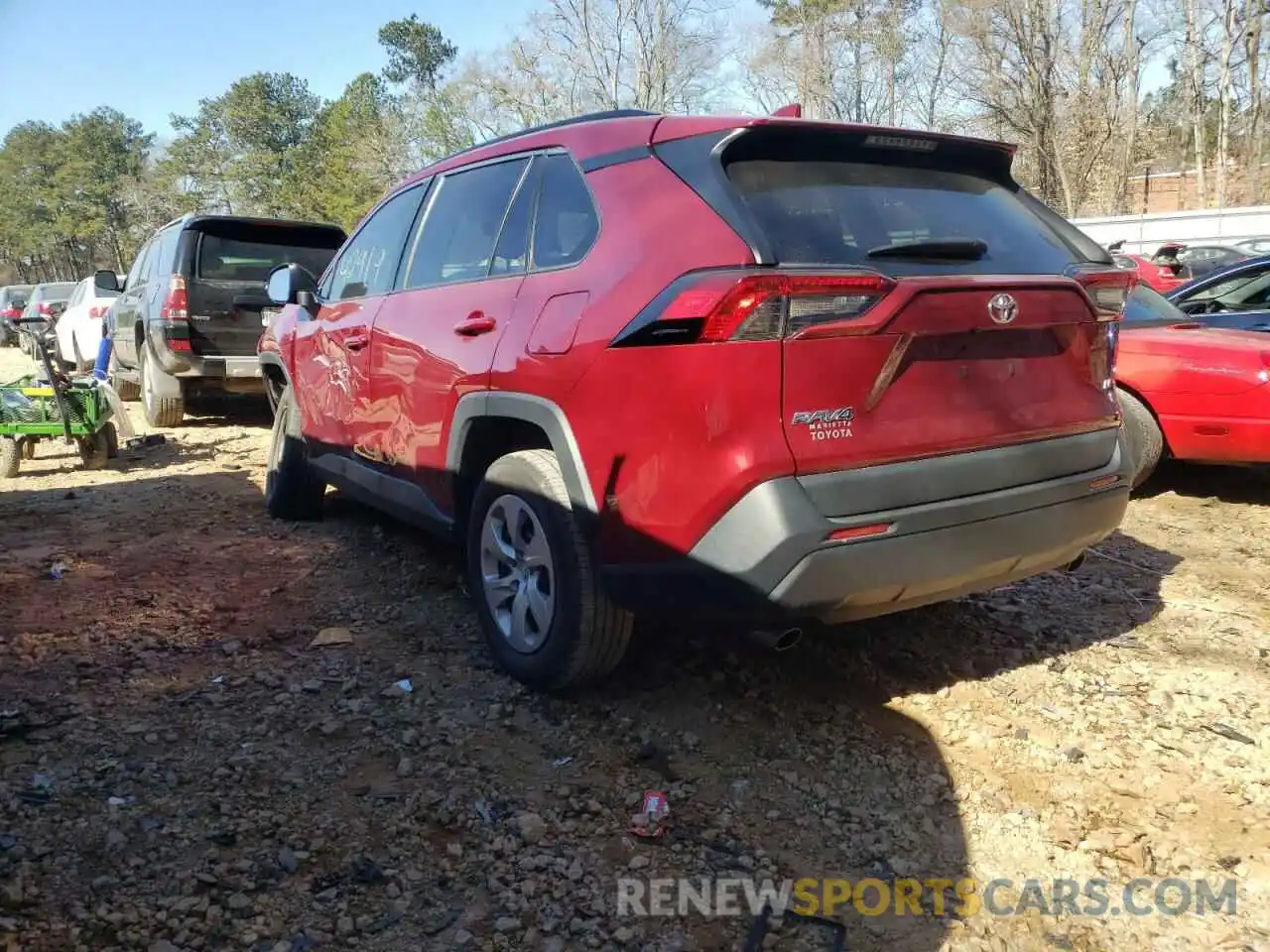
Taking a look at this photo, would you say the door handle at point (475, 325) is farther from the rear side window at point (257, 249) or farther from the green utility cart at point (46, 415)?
the rear side window at point (257, 249)

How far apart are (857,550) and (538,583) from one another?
1140 mm

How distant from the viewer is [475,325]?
3393 mm

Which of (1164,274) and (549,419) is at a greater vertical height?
(1164,274)

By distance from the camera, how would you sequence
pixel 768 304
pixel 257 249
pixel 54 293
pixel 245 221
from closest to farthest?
pixel 768 304
pixel 245 221
pixel 257 249
pixel 54 293

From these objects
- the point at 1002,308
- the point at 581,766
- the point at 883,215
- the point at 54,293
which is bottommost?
→ the point at 581,766

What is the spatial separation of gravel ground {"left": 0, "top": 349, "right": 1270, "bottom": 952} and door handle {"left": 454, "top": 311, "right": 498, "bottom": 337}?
120cm

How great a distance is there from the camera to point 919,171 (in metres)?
3.09

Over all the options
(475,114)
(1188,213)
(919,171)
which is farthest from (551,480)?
(475,114)

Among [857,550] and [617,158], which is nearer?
[857,550]

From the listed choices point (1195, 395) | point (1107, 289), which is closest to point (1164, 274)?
point (1195, 395)


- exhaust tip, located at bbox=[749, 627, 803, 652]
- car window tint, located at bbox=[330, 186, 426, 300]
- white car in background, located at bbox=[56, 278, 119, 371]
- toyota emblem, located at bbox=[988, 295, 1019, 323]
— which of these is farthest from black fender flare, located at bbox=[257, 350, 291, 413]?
white car in background, located at bbox=[56, 278, 119, 371]

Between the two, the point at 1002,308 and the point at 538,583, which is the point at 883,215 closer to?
the point at 1002,308

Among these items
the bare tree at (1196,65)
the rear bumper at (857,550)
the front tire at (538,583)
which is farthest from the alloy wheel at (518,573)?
the bare tree at (1196,65)

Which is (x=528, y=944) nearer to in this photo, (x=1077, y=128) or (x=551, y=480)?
(x=551, y=480)
